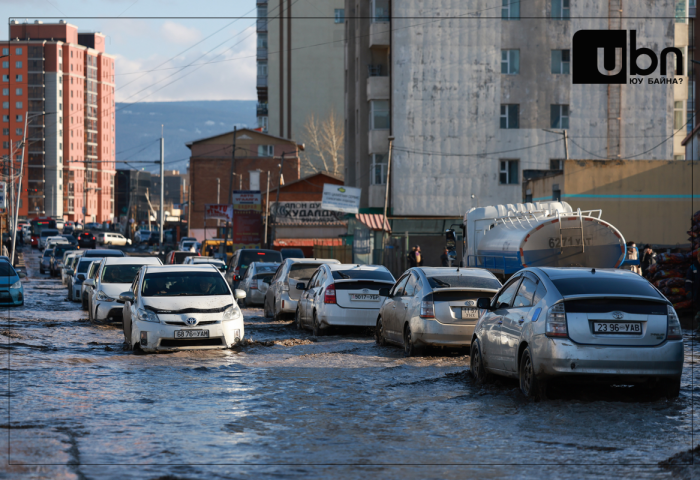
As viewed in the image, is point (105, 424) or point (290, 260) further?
point (290, 260)

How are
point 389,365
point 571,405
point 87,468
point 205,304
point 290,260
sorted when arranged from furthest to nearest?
point 290,260 → point 205,304 → point 389,365 → point 571,405 → point 87,468

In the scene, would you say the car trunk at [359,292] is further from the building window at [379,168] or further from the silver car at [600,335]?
the building window at [379,168]

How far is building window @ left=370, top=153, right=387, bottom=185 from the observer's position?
5506 cm

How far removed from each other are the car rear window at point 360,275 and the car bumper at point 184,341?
357 cm

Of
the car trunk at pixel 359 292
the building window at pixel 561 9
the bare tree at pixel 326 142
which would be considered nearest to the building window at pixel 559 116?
the building window at pixel 561 9

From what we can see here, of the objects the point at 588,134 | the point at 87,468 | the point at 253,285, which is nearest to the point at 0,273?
the point at 253,285

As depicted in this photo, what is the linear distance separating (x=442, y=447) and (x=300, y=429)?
1456 millimetres

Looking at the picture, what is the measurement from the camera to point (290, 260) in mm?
23062

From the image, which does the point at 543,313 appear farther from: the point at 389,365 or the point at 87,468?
the point at 87,468

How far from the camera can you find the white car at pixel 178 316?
1515 centimetres

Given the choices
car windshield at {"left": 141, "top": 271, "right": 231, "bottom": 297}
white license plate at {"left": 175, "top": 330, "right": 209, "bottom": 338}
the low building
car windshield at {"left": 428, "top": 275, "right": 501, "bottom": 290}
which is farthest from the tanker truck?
the low building

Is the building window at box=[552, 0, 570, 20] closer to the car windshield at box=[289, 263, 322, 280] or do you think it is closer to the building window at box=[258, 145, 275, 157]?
the car windshield at box=[289, 263, 322, 280]

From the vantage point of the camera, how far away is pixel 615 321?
10102 mm

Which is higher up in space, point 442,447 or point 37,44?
point 37,44
